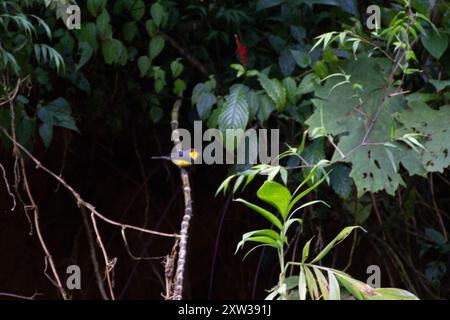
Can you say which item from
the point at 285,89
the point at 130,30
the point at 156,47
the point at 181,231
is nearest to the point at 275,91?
the point at 285,89

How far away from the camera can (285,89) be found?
87.7 inches

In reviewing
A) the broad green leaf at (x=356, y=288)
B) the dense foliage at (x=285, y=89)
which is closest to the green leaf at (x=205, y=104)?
the dense foliage at (x=285, y=89)

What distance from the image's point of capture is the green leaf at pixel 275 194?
132 centimetres

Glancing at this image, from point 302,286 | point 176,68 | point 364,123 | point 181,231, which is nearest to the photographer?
point 302,286

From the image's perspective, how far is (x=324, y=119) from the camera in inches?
84.6

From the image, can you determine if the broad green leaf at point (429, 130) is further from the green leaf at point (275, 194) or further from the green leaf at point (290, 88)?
the green leaf at point (275, 194)

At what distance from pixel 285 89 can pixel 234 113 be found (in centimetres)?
20

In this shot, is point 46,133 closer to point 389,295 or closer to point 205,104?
point 205,104

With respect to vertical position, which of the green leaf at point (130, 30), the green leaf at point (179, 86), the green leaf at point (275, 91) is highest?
the green leaf at point (130, 30)

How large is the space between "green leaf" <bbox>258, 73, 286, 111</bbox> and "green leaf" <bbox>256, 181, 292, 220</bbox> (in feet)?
2.81

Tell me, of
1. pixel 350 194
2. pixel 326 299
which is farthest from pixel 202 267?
pixel 326 299

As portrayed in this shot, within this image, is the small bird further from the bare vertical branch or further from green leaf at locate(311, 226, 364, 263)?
green leaf at locate(311, 226, 364, 263)

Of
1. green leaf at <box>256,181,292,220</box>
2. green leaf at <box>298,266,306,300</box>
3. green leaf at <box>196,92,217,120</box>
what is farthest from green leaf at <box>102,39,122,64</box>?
green leaf at <box>298,266,306,300</box>

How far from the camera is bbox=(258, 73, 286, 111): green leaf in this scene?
2.20 metres
